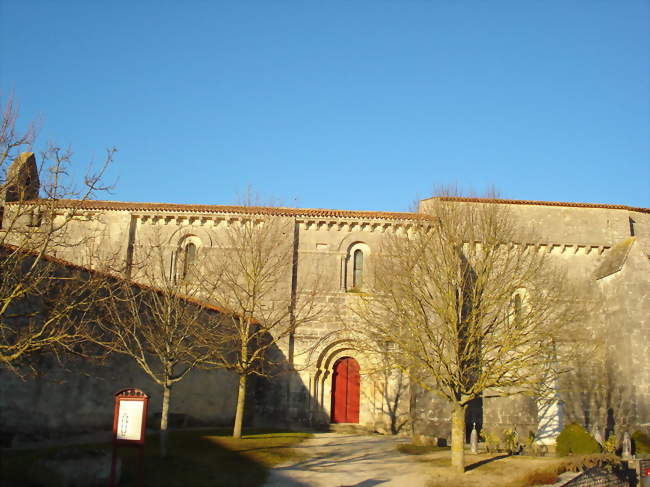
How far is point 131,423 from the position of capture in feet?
37.3

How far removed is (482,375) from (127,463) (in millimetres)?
9100

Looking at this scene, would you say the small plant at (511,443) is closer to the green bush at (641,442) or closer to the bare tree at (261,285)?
the green bush at (641,442)

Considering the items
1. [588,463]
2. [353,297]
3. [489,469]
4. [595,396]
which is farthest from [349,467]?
[595,396]

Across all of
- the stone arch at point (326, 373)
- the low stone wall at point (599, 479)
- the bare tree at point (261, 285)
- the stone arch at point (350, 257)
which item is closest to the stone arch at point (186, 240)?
the bare tree at point (261, 285)

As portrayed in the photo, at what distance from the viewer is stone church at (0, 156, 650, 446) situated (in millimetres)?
22109

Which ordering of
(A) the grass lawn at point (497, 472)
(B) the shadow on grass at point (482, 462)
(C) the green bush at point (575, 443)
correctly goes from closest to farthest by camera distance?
(A) the grass lawn at point (497, 472)
(B) the shadow on grass at point (482, 462)
(C) the green bush at point (575, 443)

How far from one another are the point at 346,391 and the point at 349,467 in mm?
7980

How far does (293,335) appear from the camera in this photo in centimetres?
2266

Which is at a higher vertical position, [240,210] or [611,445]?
[240,210]

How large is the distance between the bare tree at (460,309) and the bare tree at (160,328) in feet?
18.1

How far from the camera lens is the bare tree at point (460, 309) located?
52.2ft

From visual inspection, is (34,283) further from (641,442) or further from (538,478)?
(641,442)

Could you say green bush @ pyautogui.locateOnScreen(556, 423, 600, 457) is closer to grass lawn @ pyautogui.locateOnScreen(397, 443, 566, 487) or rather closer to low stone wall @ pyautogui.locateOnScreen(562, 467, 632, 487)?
low stone wall @ pyautogui.locateOnScreen(562, 467, 632, 487)

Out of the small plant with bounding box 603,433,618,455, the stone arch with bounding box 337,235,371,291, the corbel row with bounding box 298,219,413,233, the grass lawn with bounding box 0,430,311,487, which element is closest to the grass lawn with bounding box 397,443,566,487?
the grass lawn with bounding box 0,430,311,487
